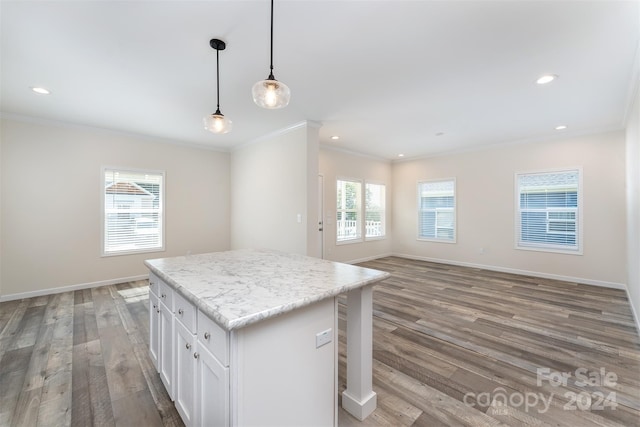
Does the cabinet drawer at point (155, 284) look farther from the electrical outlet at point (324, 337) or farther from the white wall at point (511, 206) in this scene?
the white wall at point (511, 206)

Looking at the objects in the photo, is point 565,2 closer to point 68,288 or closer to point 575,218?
point 575,218

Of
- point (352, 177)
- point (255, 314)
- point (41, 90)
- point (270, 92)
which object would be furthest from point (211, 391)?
point (352, 177)

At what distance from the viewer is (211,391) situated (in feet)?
4.18

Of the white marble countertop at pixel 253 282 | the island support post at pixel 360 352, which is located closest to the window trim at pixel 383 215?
the white marble countertop at pixel 253 282

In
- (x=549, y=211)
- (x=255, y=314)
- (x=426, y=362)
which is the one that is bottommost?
(x=426, y=362)

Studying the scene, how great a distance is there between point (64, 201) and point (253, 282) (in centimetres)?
447

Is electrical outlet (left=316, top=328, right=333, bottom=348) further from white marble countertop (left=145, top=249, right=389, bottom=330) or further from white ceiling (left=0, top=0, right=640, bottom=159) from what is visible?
white ceiling (left=0, top=0, right=640, bottom=159)

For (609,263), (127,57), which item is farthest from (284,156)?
(609,263)

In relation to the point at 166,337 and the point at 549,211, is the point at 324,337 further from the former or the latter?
the point at 549,211

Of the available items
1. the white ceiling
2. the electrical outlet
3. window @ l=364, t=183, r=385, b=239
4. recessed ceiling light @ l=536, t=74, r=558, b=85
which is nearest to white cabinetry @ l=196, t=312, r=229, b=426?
the electrical outlet

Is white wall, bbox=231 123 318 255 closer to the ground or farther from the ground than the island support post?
farther from the ground

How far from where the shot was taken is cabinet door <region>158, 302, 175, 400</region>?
5.80 feet

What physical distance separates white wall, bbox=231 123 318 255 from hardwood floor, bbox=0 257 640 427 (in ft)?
5.02

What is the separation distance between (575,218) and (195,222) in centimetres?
716
